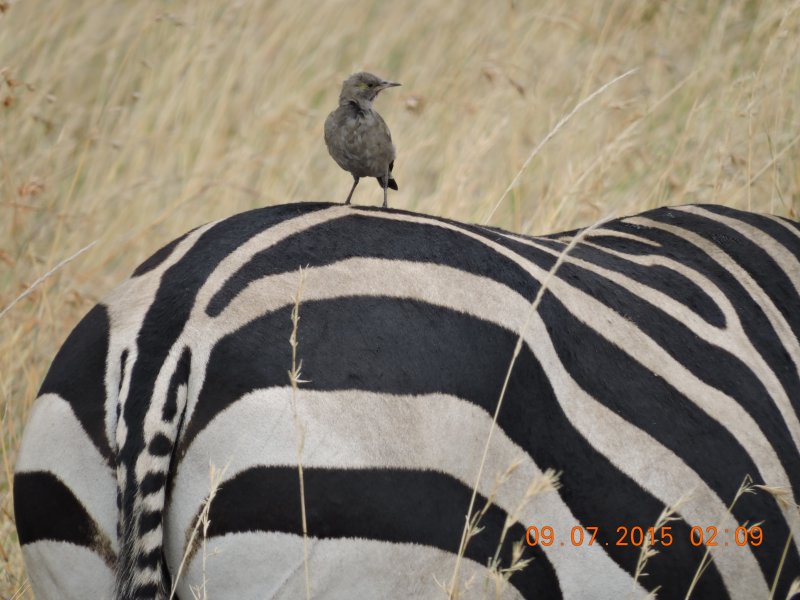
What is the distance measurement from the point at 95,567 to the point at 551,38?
5.29 meters

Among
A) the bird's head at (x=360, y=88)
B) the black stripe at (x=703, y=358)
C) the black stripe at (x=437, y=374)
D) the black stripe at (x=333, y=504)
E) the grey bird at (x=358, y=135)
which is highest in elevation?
the bird's head at (x=360, y=88)

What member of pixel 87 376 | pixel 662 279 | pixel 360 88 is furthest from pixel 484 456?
pixel 360 88

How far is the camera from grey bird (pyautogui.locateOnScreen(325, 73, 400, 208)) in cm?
280

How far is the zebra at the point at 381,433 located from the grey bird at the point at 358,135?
27.3 inches

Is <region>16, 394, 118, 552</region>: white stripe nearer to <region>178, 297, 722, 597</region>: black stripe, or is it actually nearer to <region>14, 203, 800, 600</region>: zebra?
<region>14, 203, 800, 600</region>: zebra

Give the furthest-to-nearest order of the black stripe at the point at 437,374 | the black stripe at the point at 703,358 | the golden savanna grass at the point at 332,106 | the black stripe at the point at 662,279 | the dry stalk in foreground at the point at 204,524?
1. the golden savanna grass at the point at 332,106
2. the black stripe at the point at 662,279
3. the black stripe at the point at 703,358
4. the black stripe at the point at 437,374
5. the dry stalk in foreground at the point at 204,524

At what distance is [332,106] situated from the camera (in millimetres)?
6809

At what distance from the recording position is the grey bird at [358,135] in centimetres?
280

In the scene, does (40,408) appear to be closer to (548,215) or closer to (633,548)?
(633,548)

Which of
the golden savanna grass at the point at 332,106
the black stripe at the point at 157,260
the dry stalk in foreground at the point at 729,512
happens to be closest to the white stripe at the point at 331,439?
the black stripe at the point at 157,260

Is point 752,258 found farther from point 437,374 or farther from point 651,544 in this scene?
point 437,374

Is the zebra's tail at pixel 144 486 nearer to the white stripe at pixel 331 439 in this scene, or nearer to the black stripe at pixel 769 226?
the white stripe at pixel 331 439
